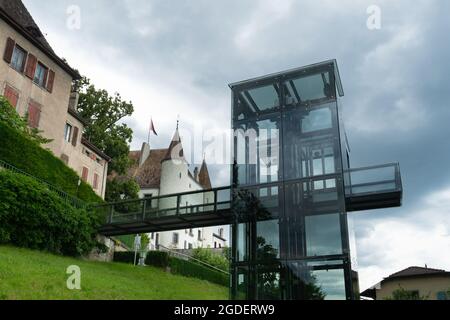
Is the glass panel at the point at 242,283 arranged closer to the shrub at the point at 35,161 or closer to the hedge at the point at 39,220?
the hedge at the point at 39,220

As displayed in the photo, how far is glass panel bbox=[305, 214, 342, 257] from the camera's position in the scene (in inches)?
624

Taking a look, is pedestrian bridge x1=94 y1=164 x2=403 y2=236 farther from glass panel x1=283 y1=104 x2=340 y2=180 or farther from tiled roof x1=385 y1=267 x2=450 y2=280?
tiled roof x1=385 y1=267 x2=450 y2=280

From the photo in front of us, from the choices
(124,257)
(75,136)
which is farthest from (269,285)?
(75,136)

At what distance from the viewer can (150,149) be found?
6662 cm

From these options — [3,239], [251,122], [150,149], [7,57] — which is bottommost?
[3,239]

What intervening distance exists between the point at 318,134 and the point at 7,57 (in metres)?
21.5

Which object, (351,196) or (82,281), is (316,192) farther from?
(82,281)

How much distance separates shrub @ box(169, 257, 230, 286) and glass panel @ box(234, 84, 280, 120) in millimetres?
15406

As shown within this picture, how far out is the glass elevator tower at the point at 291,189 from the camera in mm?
15750

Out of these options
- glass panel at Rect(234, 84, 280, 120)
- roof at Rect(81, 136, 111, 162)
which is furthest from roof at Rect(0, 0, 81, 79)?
glass panel at Rect(234, 84, 280, 120)

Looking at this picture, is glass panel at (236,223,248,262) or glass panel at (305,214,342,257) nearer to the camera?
glass panel at (305,214,342,257)

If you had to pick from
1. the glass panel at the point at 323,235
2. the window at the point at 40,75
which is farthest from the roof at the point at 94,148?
the glass panel at the point at 323,235

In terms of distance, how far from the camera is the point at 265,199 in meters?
17.4
